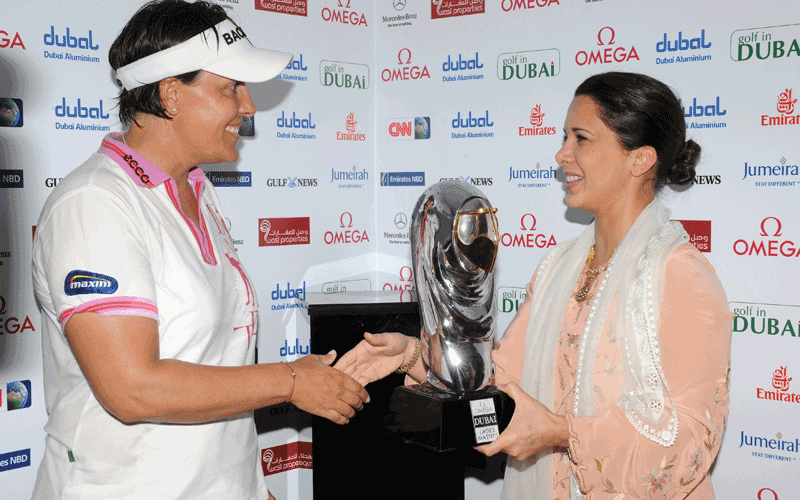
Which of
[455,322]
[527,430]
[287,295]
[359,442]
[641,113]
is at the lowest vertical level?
[359,442]

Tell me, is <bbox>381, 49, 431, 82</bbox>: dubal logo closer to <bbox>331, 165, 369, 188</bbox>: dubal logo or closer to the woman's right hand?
<bbox>331, 165, 369, 188</bbox>: dubal logo

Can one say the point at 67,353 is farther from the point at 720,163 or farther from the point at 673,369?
the point at 720,163

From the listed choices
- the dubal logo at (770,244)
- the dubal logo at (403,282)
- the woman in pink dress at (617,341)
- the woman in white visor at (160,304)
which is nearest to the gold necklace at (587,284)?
the woman in pink dress at (617,341)

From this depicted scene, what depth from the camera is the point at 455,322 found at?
1.65 meters

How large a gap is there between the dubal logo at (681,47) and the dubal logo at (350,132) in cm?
151

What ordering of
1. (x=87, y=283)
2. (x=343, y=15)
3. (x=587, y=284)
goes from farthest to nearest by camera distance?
1. (x=343, y=15)
2. (x=587, y=284)
3. (x=87, y=283)

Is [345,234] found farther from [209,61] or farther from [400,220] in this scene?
[209,61]

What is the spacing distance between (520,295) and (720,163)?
1021mm

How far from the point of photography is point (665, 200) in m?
2.91

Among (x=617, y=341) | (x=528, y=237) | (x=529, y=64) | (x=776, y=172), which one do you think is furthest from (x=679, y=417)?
(x=529, y=64)

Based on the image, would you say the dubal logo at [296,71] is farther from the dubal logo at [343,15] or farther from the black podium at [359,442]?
the black podium at [359,442]

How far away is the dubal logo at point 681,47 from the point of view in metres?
2.80

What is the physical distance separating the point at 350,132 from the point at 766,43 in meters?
1.92

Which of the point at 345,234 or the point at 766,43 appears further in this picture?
the point at 345,234
